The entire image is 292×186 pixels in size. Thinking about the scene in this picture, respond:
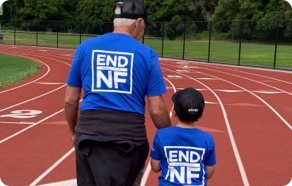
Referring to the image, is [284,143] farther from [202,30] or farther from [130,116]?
[202,30]

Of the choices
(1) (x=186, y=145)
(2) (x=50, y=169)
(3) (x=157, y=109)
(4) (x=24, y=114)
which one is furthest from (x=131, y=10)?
(4) (x=24, y=114)

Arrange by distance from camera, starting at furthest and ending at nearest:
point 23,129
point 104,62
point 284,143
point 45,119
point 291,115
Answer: point 291,115 < point 45,119 < point 23,129 < point 284,143 < point 104,62

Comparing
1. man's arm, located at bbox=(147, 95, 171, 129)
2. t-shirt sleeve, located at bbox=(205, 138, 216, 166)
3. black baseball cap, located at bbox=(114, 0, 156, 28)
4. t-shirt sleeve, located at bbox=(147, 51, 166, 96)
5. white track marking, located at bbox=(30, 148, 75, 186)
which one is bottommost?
white track marking, located at bbox=(30, 148, 75, 186)

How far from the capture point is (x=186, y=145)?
2.75 m

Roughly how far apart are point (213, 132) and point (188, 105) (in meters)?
5.04

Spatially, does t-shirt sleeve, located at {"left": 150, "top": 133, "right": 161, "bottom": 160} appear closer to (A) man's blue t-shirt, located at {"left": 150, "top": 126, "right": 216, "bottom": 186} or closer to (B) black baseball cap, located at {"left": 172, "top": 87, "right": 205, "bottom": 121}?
(A) man's blue t-shirt, located at {"left": 150, "top": 126, "right": 216, "bottom": 186}

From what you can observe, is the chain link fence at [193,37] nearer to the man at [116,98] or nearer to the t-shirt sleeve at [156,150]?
the t-shirt sleeve at [156,150]

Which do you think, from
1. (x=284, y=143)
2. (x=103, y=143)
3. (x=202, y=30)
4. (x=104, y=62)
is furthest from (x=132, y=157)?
(x=202, y=30)

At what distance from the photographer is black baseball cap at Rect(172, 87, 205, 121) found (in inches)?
107

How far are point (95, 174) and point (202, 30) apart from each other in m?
29.1

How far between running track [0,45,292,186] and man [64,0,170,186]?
95.7 inches

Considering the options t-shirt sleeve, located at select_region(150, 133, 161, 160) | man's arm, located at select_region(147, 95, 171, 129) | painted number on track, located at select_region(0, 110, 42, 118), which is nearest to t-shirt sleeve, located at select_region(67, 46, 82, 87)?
man's arm, located at select_region(147, 95, 171, 129)

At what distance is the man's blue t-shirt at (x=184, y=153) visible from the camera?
9.00ft

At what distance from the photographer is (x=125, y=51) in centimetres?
255
